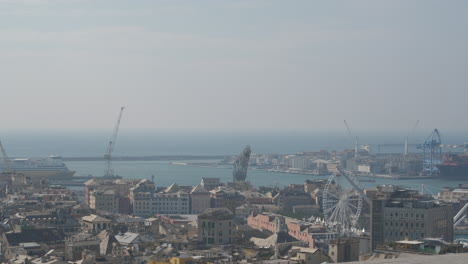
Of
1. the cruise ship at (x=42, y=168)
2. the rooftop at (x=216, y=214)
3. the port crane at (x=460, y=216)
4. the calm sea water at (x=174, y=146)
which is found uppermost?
the calm sea water at (x=174, y=146)

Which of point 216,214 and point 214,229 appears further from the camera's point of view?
point 216,214

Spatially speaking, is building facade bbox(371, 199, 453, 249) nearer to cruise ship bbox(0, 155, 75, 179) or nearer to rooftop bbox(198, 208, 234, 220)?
rooftop bbox(198, 208, 234, 220)

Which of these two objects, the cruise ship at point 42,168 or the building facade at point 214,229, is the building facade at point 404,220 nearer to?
the building facade at point 214,229

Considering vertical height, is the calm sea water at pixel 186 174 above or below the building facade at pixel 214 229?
above

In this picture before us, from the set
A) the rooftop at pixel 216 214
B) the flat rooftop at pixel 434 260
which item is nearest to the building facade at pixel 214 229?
the rooftop at pixel 216 214

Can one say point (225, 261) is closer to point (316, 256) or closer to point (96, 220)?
point (316, 256)

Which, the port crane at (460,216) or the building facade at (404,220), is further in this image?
the port crane at (460,216)

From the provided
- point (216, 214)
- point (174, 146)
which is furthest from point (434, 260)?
point (174, 146)

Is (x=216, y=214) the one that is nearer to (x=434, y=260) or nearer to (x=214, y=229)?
(x=214, y=229)

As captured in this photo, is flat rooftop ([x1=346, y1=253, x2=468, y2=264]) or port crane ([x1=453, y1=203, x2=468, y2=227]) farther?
port crane ([x1=453, y1=203, x2=468, y2=227])

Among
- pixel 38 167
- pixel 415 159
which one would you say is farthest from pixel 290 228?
pixel 415 159

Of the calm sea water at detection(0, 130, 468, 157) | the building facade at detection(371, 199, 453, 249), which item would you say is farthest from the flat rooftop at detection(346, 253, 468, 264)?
the calm sea water at detection(0, 130, 468, 157)
